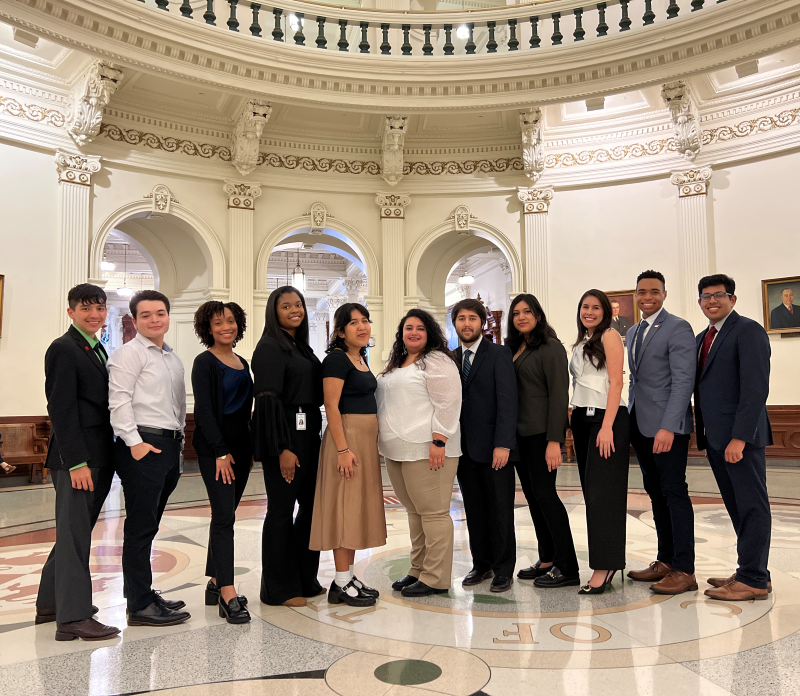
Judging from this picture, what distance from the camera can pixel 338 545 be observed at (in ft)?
11.4

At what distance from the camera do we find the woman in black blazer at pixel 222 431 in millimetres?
3303

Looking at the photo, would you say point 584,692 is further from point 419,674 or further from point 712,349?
point 712,349

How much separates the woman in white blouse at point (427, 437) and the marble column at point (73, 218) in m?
6.82

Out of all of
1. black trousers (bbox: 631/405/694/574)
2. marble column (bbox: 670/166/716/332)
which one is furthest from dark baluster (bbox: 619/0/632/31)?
black trousers (bbox: 631/405/694/574)

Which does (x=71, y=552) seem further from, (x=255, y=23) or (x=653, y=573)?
(x=255, y=23)

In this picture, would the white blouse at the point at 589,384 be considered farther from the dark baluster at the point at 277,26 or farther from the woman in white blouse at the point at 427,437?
the dark baluster at the point at 277,26

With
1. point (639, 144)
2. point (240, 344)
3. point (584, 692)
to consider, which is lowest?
point (584, 692)

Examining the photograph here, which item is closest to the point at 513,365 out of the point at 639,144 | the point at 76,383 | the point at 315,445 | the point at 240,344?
the point at 315,445

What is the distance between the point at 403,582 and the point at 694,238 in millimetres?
7966

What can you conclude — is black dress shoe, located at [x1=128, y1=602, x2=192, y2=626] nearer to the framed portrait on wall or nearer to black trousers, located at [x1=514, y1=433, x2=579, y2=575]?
black trousers, located at [x1=514, y1=433, x2=579, y2=575]

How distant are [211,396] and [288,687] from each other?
142cm

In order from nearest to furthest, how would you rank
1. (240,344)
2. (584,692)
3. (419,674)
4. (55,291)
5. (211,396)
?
(584,692) → (419,674) → (211,396) → (55,291) → (240,344)

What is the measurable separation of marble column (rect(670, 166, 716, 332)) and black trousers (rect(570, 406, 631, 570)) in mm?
6803

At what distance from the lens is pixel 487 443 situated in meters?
3.85
